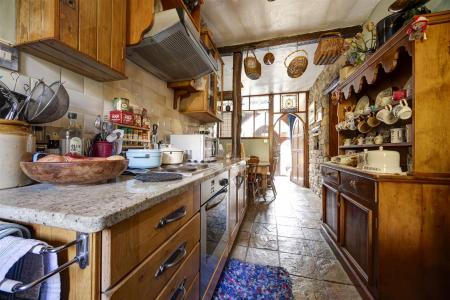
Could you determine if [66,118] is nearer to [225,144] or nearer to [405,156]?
[405,156]

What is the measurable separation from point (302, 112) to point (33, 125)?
18.1 feet

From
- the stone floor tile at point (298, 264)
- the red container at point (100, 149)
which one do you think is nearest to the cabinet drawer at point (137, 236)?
the red container at point (100, 149)

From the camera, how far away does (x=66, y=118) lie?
3.18ft

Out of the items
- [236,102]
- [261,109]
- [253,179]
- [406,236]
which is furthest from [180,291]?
[261,109]

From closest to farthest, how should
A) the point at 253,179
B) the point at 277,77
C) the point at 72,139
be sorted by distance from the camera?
the point at 72,139 < the point at 253,179 < the point at 277,77

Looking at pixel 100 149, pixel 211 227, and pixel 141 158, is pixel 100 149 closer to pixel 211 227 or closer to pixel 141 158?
pixel 141 158

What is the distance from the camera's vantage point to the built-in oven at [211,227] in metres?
0.96

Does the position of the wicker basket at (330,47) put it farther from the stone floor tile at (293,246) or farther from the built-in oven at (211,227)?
the stone floor tile at (293,246)

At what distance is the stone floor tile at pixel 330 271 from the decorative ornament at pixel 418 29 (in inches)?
66.4

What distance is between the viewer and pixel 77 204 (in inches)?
18.2

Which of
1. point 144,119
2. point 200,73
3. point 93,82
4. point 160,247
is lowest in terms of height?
point 160,247

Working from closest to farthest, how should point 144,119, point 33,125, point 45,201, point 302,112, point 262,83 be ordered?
point 45,201
point 33,125
point 144,119
point 262,83
point 302,112

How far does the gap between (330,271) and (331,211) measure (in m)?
0.59

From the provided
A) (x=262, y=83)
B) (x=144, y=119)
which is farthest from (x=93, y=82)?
(x=262, y=83)
